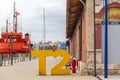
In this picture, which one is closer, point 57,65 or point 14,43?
point 57,65

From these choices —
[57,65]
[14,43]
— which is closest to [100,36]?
[57,65]

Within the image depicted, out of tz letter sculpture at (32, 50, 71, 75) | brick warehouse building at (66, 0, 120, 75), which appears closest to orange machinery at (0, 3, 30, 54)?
tz letter sculpture at (32, 50, 71, 75)

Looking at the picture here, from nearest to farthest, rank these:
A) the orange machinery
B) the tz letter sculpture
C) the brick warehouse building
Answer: the brick warehouse building, the tz letter sculpture, the orange machinery

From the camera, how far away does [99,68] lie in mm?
25562

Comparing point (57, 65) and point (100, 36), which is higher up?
point (100, 36)

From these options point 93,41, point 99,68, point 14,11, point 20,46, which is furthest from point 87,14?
point 14,11

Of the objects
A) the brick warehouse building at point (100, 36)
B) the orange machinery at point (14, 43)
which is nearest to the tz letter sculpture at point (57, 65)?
the brick warehouse building at point (100, 36)

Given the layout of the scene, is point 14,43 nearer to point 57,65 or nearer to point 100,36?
point 57,65

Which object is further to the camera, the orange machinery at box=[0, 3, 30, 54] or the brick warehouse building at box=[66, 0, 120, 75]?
the orange machinery at box=[0, 3, 30, 54]

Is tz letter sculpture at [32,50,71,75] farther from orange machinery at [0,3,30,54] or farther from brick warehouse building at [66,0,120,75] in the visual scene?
orange machinery at [0,3,30,54]

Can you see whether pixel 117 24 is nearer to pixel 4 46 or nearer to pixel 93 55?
pixel 93 55

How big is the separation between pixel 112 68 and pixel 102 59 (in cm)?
93

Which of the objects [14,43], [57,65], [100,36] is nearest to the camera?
[100,36]

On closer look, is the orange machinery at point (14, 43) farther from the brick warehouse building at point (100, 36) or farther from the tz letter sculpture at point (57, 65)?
the brick warehouse building at point (100, 36)
